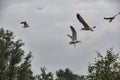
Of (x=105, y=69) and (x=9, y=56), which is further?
(x=9, y=56)

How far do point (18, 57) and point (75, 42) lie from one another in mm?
55827

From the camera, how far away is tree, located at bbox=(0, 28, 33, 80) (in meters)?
68.1

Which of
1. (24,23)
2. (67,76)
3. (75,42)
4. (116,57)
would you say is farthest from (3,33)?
(67,76)

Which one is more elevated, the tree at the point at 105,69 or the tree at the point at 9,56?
the tree at the point at 9,56

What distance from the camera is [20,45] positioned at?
2768 inches

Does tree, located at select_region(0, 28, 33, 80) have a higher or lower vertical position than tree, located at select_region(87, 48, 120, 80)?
higher

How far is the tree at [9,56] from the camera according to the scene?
68.1 meters

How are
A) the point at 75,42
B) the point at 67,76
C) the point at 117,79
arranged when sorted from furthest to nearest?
the point at 67,76 → the point at 117,79 → the point at 75,42

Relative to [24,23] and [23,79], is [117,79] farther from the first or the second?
[23,79]

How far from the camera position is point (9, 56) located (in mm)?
68875

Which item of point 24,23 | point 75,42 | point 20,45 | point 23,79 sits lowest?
point 75,42

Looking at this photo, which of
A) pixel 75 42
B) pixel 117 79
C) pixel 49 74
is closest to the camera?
pixel 75 42

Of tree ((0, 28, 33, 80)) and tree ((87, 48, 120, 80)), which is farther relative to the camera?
tree ((0, 28, 33, 80))

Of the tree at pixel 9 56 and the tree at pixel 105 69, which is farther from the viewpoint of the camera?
the tree at pixel 9 56
